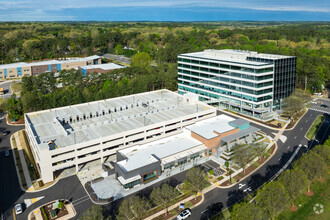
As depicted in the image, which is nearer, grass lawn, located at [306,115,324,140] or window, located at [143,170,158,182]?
window, located at [143,170,158,182]

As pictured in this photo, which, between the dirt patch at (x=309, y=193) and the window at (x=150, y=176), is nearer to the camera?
the dirt patch at (x=309, y=193)

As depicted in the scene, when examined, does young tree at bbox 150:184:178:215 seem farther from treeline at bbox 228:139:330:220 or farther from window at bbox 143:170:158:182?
treeline at bbox 228:139:330:220

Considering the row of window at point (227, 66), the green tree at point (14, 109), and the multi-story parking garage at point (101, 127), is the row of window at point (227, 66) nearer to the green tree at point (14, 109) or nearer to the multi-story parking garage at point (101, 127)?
the multi-story parking garage at point (101, 127)

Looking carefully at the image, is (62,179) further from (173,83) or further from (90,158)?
(173,83)

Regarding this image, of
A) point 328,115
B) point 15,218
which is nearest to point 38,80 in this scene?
point 15,218

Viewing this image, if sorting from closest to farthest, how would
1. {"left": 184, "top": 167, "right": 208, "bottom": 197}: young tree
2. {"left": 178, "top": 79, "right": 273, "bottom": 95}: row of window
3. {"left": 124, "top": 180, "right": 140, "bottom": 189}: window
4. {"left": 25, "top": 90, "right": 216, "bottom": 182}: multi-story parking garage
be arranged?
{"left": 184, "top": 167, "right": 208, "bottom": 197}: young tree, {"left": 124, "top": 180, "right": 140, "bottom": 189}: window, {"left": 25, "top": 90, "right": 216, "bottom": 182}: multi-story parking garage, {"left": 178, "top": 79, "right": 273, "bottom": 95}: row of window

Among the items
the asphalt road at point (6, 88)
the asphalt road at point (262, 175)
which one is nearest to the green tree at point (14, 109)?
the asphalt road at point (6, 88)

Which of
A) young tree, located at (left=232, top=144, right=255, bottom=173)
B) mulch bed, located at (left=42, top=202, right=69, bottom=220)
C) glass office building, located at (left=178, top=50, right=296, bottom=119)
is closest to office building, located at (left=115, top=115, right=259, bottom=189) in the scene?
young tree, located at (left=232, top=144, right=255, bottom=173)
